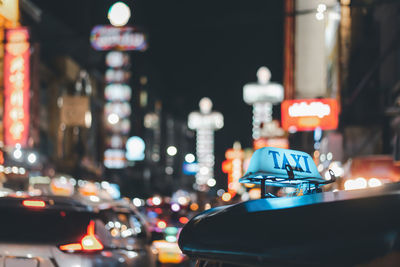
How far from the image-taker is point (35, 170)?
3538cm

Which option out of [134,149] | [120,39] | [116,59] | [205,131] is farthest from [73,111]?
[205,131]

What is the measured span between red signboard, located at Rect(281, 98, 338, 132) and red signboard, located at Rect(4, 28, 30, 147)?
1083 centimetres

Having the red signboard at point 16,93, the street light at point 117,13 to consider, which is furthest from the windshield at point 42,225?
the street light at point 117,13

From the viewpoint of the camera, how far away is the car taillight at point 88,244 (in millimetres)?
7621

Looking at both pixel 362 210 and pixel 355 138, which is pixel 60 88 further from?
pixel 362 210

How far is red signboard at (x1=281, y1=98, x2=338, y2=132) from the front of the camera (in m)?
23.9

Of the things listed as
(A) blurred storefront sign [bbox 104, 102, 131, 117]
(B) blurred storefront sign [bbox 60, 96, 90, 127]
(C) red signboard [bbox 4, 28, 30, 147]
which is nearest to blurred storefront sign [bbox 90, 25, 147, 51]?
(C) red signboard [bbox 4, 28, 30, 147]

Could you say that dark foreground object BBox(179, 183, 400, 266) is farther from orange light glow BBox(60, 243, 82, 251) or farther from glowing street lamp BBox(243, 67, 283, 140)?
glowing street lamp BBox(243, 67, 283, 140)

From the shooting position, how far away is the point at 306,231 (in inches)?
116

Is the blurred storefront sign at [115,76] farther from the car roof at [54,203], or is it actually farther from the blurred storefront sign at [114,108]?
the car roof at [54,203]

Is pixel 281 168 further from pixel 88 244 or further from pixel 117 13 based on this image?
pixel 117 13

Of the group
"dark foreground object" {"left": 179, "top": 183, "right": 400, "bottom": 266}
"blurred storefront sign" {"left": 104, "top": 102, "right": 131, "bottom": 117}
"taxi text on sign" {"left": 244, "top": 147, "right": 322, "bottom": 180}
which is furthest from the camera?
"blurred storefront sign" {"left": 104, "top": 102, "right": 131, "bottom": 117}

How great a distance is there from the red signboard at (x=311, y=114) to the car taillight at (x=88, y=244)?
1706cm

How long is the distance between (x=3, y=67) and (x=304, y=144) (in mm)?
23988
